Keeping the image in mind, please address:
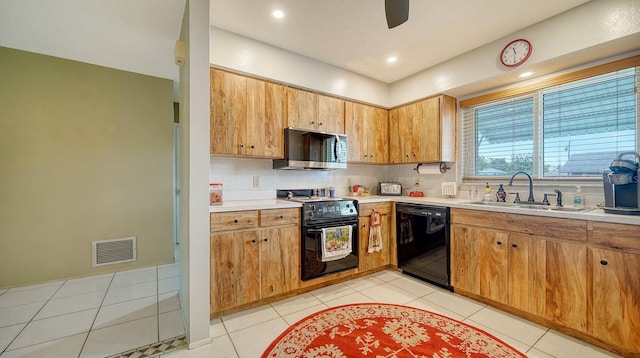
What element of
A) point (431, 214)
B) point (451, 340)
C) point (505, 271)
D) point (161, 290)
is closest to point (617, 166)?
point (505, 271)

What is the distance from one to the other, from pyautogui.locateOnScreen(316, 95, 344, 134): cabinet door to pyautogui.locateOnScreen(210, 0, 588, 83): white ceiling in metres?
0.48

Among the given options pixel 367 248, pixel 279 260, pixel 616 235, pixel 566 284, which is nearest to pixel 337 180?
pixel 367 248

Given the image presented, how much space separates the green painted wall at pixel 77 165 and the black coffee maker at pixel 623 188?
4.58 metres

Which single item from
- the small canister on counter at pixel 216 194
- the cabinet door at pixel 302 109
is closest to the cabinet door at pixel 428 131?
the cabinet door at pixel 302 109

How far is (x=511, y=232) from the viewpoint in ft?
7.26

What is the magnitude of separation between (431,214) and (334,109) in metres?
1.73

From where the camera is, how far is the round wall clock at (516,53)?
2.34m

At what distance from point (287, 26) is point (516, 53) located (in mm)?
2216

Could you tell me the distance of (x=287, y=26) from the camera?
2.36m

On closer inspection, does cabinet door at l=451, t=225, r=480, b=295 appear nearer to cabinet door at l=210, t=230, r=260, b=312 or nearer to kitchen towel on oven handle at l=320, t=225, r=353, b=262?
kitchen towel on oven handle at l=320, t=225, r=353, b=262

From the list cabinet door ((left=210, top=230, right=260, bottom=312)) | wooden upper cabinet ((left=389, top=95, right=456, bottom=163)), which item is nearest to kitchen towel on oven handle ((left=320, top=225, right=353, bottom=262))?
cabinet door ((left=210, top=230, right=260, bottom=312))

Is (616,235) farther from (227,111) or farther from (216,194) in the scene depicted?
(227,111)

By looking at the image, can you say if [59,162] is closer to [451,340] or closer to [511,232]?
[451,340]

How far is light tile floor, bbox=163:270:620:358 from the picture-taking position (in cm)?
176
